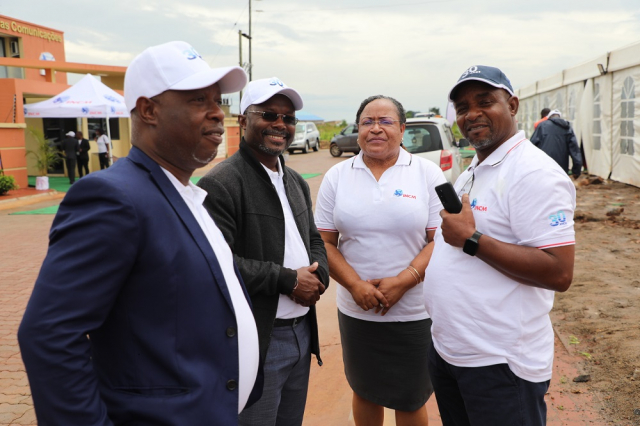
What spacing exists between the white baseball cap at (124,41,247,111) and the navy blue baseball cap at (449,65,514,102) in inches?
43.1

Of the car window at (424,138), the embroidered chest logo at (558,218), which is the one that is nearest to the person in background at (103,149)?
the car window at (424,138)

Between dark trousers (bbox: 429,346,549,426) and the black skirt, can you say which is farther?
the black skirt

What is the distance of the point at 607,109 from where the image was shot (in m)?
14.5

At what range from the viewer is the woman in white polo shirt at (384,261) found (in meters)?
2.92

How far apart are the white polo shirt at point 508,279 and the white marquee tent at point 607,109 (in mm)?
12529

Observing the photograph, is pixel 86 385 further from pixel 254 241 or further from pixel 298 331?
pixel 298 331

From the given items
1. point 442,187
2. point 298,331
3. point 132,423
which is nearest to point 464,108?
point 442,187

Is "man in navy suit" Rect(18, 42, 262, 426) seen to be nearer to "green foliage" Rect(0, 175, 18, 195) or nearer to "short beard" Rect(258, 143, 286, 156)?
"short beard" Rect(258, 143, 286, 156)

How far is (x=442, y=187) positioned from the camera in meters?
2.15

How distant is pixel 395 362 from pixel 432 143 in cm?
745

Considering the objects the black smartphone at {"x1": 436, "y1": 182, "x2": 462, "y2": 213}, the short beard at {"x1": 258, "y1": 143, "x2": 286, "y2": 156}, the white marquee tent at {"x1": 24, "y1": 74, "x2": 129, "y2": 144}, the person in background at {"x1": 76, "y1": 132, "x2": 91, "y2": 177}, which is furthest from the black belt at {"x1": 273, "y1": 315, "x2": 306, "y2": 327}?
the person in background at {"x1": 76, "y1": 132, "x2": 91, "y2": 177}

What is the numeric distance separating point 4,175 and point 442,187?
16.9 meters

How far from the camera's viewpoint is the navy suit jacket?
4.17ft

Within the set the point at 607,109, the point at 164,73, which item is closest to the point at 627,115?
the point at 607,109
